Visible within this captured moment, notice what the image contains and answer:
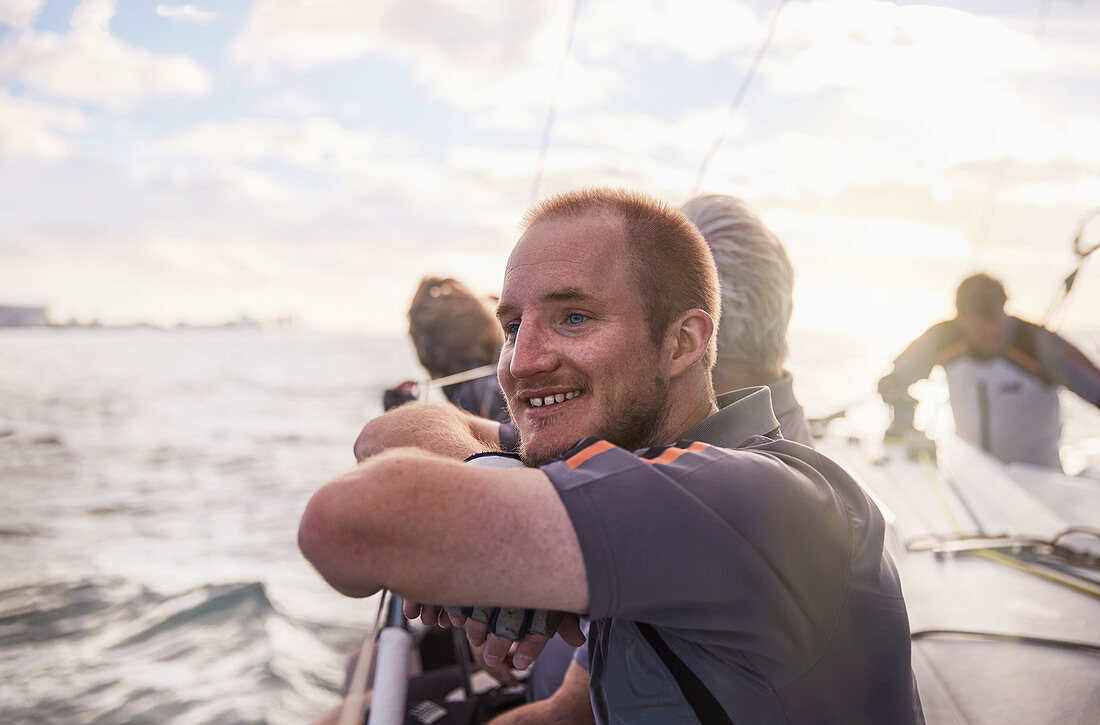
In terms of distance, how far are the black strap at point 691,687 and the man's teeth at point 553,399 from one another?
390mm

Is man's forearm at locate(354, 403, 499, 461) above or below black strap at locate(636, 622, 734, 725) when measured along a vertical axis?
above

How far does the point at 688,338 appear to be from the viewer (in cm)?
130

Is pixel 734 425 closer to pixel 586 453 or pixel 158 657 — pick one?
pixel 586 453

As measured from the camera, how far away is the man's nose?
1.24 metres

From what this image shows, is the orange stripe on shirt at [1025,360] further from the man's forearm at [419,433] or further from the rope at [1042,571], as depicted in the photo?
the man's forearm at [419,433]

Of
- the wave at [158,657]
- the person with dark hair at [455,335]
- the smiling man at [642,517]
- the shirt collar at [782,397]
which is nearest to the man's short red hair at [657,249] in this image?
the smiling man at [642,517]

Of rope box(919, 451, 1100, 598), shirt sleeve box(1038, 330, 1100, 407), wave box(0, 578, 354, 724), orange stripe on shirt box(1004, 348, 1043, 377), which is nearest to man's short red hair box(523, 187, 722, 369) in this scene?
rope box(919, 451, 1100, 598)

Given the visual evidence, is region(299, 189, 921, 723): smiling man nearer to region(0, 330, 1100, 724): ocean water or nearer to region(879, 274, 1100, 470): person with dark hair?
region(879, 274, 1100, 470): person with dark hair

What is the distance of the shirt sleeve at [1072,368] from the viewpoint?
4316 mm

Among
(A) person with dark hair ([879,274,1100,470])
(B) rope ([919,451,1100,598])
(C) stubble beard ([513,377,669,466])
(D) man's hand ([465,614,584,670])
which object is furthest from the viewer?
(A) person with dark hair ([879,274,1100,470])

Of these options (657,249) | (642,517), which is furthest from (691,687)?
(657,249)

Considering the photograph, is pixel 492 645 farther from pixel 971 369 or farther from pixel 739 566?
pixel 971 369

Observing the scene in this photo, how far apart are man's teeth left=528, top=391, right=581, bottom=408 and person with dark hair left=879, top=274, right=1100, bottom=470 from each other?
408 centimetres

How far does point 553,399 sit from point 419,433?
47cm
